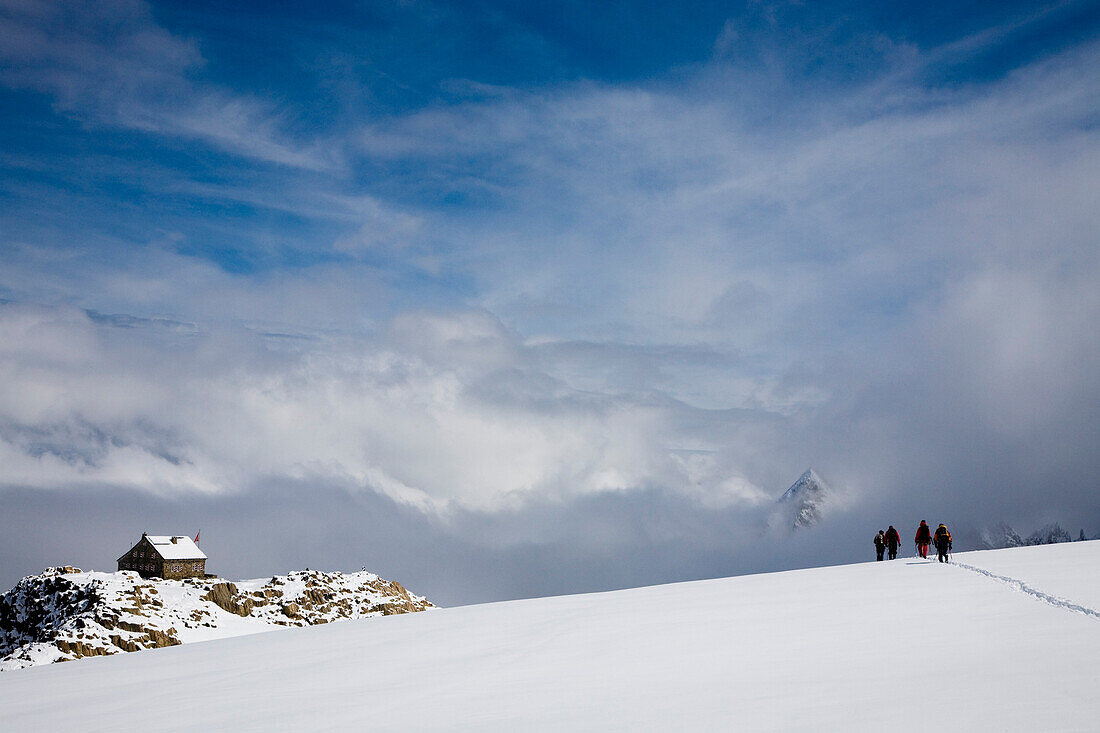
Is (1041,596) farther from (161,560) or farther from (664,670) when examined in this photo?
(161,560)

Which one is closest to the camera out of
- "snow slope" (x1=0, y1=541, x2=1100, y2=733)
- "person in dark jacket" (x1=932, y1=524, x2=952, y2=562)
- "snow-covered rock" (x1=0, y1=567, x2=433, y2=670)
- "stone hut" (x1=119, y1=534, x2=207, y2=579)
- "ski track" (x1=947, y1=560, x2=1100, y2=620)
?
"snow slope" (x1=0, y1=541, x2=1100, y2=733)

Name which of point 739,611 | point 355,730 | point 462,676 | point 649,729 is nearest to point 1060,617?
point 739,611

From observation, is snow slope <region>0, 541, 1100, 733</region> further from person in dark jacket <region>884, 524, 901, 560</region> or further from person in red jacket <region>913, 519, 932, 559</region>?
person in dark jacket <region>884, 524, 901, 560</region>

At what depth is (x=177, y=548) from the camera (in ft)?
389

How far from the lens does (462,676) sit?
12609 millimetres

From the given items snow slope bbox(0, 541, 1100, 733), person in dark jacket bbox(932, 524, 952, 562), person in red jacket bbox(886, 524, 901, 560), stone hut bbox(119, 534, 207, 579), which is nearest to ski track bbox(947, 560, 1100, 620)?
snow slope bbox(0, 541, 1100, 733)

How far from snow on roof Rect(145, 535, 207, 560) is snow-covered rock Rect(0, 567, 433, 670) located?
196 inches

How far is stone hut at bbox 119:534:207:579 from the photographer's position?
114 m

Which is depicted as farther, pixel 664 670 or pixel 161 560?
pixel 161 560

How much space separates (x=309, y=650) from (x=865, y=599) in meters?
14.4

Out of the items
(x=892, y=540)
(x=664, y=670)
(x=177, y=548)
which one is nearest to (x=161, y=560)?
(x=177, y=548)

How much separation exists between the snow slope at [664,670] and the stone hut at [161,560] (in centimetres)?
10976

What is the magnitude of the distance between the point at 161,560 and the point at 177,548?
399 cm

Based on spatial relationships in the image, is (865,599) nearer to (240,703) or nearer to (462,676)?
(462,676)
